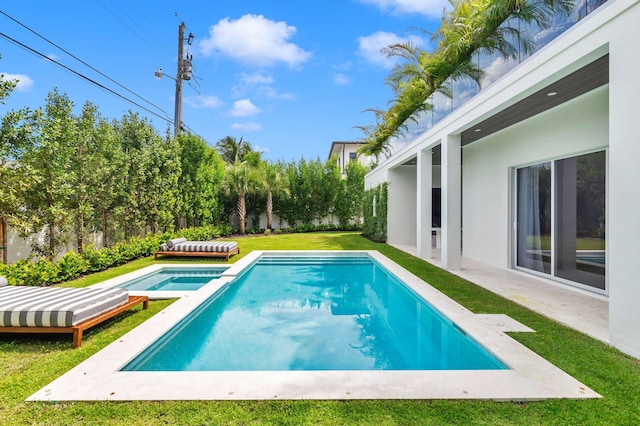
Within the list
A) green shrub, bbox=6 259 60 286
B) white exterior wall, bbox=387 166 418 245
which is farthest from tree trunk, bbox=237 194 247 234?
green shrub, bbox=6 259 60 286

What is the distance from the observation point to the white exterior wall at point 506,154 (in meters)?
6.67

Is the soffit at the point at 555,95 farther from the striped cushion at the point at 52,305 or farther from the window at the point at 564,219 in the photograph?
the striped cushion at the point at 52,305

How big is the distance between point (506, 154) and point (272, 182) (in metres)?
16.3

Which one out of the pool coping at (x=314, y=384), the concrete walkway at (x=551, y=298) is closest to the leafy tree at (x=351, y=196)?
the concrete walkway at (x=551, y=298)

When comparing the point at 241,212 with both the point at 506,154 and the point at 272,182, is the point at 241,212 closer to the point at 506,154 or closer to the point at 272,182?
the point at 272,182

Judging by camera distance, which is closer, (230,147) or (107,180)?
(107,180)

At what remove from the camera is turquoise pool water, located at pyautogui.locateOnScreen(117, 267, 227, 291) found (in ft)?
26.5

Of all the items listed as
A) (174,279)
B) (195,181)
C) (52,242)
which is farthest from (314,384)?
(195,181)

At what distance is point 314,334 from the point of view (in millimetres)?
5242

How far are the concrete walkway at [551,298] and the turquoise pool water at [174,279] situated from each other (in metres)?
6.93

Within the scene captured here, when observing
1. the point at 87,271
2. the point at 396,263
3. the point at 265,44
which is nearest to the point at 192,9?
the point at 265,44

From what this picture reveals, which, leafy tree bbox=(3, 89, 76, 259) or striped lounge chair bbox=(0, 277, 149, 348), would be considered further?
leafy tree bbox=(3, 89, 76, 259)

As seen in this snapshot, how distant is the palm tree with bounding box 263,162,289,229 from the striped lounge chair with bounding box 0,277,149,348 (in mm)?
17750

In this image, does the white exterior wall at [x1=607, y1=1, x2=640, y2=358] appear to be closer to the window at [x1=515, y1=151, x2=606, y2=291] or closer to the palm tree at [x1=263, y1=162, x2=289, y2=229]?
the window at [x1=515, y1=151, x2=606, y2=291]
